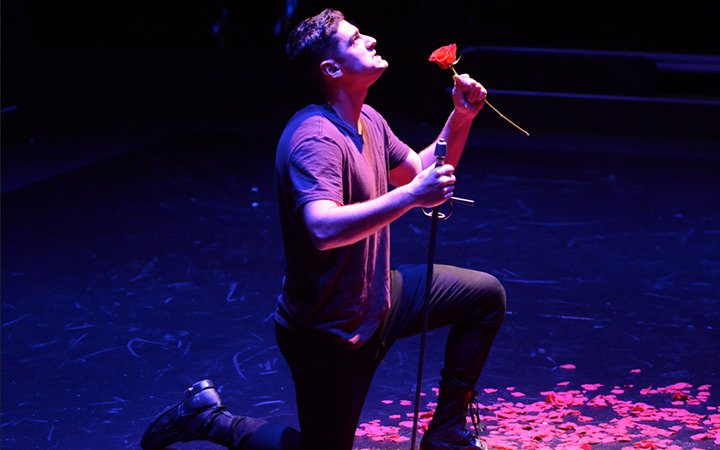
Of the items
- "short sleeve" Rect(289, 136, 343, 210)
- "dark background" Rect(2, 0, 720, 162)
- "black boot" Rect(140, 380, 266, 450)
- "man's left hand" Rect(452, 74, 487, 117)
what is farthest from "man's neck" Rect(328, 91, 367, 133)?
"dark background" Rect(2, 0, 720, 162)

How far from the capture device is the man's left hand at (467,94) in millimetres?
2863

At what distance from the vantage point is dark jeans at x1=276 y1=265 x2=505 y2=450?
267 centimetres

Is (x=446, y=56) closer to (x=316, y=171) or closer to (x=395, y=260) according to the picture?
(x=316, y=171)

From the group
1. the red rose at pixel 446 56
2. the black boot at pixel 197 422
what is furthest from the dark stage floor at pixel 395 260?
the red rose at pixel 446 56

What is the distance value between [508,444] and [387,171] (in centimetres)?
98

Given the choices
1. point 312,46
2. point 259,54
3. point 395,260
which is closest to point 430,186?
point 312,46

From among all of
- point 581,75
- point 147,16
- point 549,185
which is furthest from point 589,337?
point 147,16

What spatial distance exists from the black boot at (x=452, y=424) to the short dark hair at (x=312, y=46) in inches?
36.2

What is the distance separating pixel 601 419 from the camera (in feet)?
11.2

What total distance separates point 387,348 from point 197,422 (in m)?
0.63

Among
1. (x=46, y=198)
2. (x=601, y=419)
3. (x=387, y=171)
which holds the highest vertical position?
(x=387, y=171)

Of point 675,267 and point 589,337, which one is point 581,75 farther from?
point 589,337

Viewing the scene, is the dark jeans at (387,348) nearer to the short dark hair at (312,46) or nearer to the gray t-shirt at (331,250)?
the gray t-shirt at (331,250)

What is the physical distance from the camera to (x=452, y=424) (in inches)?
113
